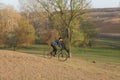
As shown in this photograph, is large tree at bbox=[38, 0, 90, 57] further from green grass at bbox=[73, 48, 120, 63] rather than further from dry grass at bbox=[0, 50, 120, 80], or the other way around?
dry grass at bbox=[0, 50, 120, 80]

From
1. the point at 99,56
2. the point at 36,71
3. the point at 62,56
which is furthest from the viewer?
the point at 99,56

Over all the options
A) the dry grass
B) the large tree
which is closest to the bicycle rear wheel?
the dry grass

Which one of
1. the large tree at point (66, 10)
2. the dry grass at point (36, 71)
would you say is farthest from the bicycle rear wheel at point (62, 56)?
the large tree at point (66, 10)

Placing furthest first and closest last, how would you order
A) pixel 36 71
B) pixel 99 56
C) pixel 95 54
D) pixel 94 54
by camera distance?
pixel 95 54, pixel 94 54, pixel 99 56, pixel 36 71

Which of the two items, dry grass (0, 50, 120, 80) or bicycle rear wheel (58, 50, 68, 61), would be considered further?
bicycle rear wheel (58, 50, 68, 61)

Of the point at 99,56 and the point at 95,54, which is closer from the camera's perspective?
the point at 99,56

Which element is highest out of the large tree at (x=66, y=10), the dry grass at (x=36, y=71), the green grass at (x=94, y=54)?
the large tree at (x=66, y=10)

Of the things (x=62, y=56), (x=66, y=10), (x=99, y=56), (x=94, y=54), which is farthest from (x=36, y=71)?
(x=94, y=54)

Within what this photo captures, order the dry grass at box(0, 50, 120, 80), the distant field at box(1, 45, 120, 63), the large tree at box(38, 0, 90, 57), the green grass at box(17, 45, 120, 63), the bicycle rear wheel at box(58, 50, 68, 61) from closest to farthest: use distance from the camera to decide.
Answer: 1. the dry grass at box(0, 50, 120, 80)
2. the bicycle rear wheel at box(58, 50, 68, 61)
3. the large tree at box(38, 0, 90, 57)
4. the distant field at box(1, 45, 120, 63)
5. the green grass at box(17, 45, 120, 63)

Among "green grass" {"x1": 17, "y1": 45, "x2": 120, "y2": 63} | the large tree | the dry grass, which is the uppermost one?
the large tree

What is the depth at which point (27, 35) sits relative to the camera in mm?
82688

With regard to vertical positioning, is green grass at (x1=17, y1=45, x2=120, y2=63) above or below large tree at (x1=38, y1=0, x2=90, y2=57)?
below

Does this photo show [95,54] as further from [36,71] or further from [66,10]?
[36,71]

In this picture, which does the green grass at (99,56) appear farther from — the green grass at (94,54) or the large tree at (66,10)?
the large tree at (66,10)
